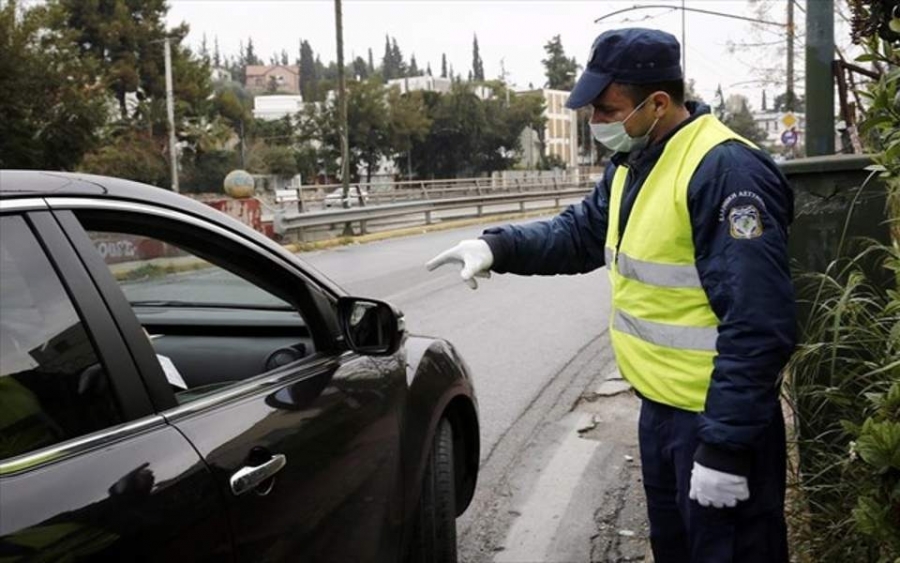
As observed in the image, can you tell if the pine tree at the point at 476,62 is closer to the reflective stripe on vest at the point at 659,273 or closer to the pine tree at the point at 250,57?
the pine tree at the point at 250,57

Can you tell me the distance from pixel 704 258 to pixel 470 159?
232ft

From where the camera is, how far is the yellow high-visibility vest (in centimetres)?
239

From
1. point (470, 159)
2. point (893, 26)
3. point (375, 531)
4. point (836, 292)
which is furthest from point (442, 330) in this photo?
point (470, 159)

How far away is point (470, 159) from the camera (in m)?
72.4


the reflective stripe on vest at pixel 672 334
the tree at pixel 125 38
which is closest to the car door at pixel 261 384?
the reflective stripe on vest at pixel 672 334

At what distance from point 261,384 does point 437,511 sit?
99 cm

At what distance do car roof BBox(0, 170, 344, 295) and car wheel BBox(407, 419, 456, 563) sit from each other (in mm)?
1056

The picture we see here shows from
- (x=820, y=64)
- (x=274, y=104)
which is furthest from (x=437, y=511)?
(x=274, y=104)

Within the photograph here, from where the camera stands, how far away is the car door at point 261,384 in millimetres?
2031

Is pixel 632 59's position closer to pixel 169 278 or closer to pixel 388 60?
pixel 169 278

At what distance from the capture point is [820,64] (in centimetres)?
471

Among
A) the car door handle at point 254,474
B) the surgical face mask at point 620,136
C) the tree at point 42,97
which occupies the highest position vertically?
the tree at point 42,97

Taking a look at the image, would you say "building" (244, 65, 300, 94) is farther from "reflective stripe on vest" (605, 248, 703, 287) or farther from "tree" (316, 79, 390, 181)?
"reflective stripe on vest" (605, 248, 703, 287)

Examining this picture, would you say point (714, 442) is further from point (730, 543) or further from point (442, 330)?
point (442, 330)
